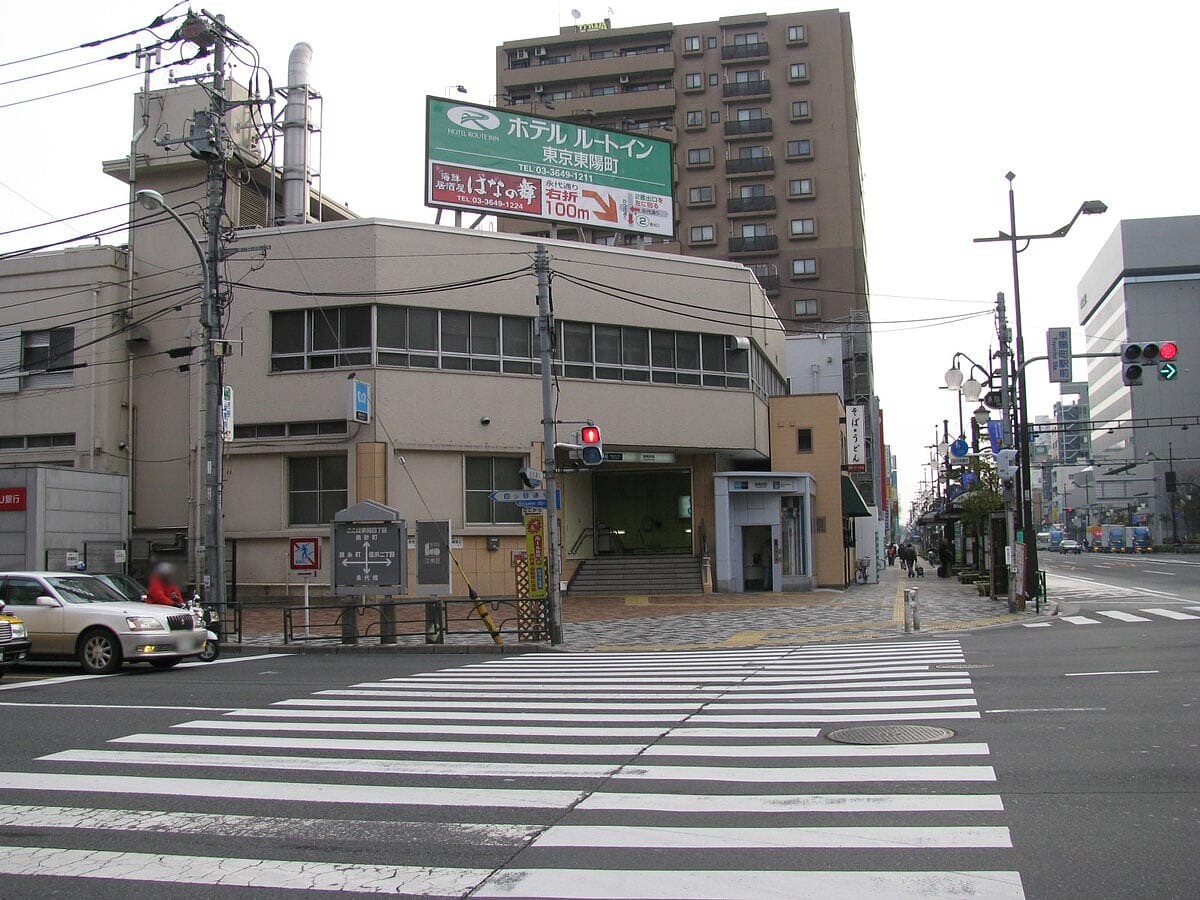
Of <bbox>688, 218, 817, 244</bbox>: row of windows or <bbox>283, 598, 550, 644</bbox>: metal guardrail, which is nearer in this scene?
<bbox>283, 598, 550, 644</bbox>: metal guardrail

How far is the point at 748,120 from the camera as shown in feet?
A: 248

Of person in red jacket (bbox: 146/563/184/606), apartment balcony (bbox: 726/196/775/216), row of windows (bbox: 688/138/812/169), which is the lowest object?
person in red jacket (bbox: 146/563/184/606)

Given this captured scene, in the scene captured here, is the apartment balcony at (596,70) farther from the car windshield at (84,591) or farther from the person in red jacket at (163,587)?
the car windshield at (84,591)

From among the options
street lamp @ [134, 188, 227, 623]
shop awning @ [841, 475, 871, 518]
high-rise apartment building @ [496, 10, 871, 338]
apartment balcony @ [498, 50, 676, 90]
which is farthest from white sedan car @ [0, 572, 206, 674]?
apartment balcony @ [498, 50, 676, 90]

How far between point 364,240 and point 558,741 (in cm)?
2362

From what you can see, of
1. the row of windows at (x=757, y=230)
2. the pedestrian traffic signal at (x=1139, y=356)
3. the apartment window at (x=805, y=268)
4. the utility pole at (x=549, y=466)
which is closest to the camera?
the utility pole at (x=549, y=466)

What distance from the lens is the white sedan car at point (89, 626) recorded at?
15891 mm

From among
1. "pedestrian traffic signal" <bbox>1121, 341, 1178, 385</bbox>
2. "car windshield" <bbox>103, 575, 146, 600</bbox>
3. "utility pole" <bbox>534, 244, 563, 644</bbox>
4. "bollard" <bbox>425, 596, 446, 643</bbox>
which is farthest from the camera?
"pedestrian traffic signal" <bbox>1121, 341, 1178, 385</bbox>

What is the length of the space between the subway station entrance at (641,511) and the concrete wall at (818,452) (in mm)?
4502

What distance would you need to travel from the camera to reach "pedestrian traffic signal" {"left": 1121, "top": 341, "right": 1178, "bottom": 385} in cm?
2116

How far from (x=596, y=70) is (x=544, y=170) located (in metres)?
46.1

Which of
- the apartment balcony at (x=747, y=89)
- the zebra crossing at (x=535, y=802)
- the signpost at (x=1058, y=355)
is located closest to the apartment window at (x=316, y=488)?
the zebra crossing at (x=535, y=802)

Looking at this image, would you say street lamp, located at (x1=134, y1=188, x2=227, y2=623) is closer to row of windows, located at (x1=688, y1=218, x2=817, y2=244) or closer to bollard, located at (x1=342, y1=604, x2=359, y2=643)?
bollard, located at (x1=342, y1=604, x2=359, y2=643)

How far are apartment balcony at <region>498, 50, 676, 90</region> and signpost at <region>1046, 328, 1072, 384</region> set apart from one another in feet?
176
